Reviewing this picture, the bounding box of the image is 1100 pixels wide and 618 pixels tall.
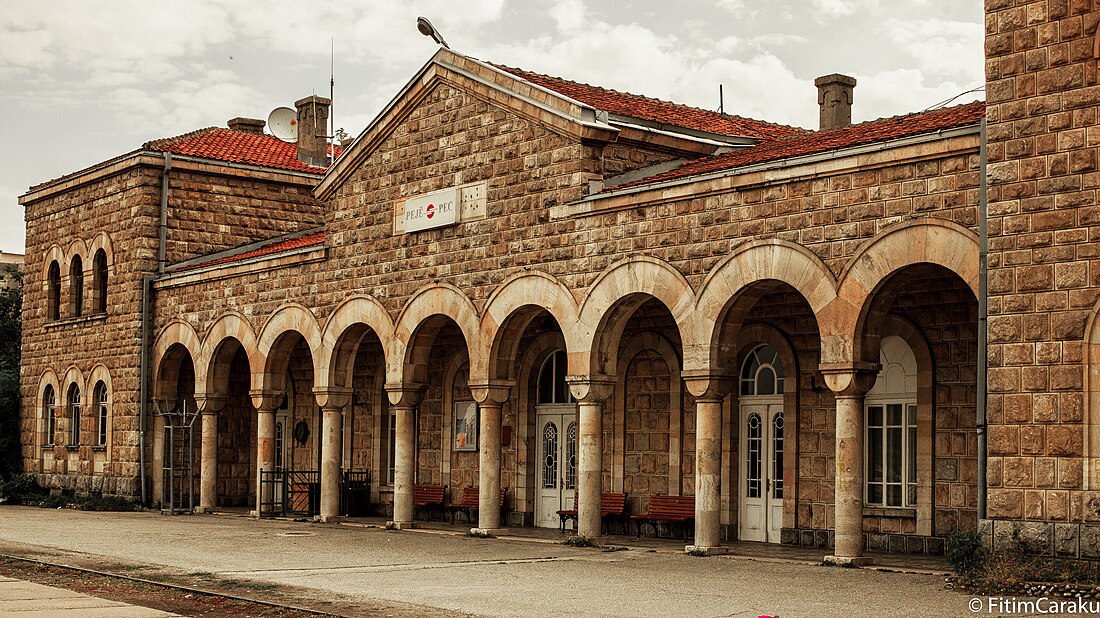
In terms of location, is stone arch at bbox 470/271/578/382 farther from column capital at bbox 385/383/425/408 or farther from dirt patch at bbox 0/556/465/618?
dirt patch at bbox 0/556/465/618

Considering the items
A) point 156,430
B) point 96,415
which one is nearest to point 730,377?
point 156,430

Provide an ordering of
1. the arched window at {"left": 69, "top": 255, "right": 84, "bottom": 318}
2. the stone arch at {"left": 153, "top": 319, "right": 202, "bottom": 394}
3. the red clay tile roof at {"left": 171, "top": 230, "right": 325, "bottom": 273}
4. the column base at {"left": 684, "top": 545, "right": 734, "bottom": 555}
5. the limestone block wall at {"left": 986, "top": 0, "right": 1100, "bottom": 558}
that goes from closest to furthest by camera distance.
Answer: the limestone block wall at {"left": 986, "top": 0, "right": 1100, "bottom": 558}
the column base at {"left": 684, "top": 545, "right": 734, "bottom": 555}
the red clay tile roof at {"left": 171, "top": 230, "right": 325, "bottom": 273}
the stone arch at {"left": 153, "top": 319, "right": 202, "bottom": 394}
the arched window at {"left": 69, "top": 255, "right": 84, "bottom": 318}

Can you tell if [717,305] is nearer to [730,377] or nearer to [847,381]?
[730,377]

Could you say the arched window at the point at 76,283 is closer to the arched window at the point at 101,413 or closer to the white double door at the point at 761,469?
the arched window at the point at 101,413

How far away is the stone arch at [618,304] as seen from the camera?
16812 millimetres

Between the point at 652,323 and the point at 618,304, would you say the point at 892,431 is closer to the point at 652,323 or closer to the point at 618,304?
the point at 618,304

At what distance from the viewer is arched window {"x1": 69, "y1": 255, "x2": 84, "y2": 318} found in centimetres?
3064

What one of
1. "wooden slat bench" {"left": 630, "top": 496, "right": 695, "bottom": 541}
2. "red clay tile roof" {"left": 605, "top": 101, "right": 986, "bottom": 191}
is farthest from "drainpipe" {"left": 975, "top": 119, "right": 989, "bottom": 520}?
"wooden slat bench" {"left": 630, "top": 496, "right": 695, "bottom": 541}

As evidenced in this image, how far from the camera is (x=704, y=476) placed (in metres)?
16.5

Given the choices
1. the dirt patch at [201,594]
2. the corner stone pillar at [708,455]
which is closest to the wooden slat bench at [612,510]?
the corner stone pillar at [708,455]

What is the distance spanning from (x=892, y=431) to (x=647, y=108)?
6.31 m

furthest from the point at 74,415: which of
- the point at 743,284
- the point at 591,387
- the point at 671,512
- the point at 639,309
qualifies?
the point at 743,284

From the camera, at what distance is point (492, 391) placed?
19.6 metres

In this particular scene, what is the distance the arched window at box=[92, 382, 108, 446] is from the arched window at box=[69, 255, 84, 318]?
2.15m
